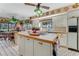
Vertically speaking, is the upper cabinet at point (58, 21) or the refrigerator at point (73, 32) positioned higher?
the upper cabinet at point (58, 21)

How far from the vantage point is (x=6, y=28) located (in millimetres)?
3055

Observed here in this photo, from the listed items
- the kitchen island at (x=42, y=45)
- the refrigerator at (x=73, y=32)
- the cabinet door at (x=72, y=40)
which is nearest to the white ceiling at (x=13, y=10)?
the kitchen island at (x=42, y=45)

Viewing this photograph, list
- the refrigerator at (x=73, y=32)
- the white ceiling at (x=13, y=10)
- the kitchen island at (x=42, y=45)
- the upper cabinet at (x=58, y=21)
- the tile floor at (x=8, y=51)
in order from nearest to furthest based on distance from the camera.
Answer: the kitchen island at (x=42, y=45) < the upper cabinet at (x=58, y=21) < the white ceiling at (x=13, y=10) < the tile floor at (x=8, y=51) < the refrigerator at (x=73, y=32)

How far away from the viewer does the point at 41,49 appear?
291 cm

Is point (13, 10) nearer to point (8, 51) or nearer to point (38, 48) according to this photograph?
point (38, 48)

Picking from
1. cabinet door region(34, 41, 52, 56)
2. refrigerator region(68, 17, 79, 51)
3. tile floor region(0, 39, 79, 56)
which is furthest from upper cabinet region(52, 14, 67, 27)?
refrigerator region(68, 17, 79, 51)

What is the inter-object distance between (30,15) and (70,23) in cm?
334

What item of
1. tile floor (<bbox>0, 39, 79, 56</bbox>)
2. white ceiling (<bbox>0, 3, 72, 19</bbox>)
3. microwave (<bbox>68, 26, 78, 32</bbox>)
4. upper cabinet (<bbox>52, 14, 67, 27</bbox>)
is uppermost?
white ceiling (<bbox>0, 3, 72, 19</bbox>)

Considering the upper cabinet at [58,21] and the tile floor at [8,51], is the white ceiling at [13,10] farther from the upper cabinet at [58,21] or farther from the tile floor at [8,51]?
the tile floor at [8,51]

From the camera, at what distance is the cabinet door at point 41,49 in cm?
267

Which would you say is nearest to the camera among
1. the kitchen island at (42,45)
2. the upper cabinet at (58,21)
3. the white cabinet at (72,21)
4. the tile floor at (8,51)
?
the kitchen island at (42,45)

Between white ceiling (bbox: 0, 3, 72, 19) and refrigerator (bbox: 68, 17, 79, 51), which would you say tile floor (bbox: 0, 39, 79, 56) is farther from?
refrigerator (bbox: 68, 17, 79, 51)

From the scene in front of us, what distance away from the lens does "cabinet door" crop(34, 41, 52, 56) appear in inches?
105

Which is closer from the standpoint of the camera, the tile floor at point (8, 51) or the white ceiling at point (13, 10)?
the white ceiling at point (13, 10)
